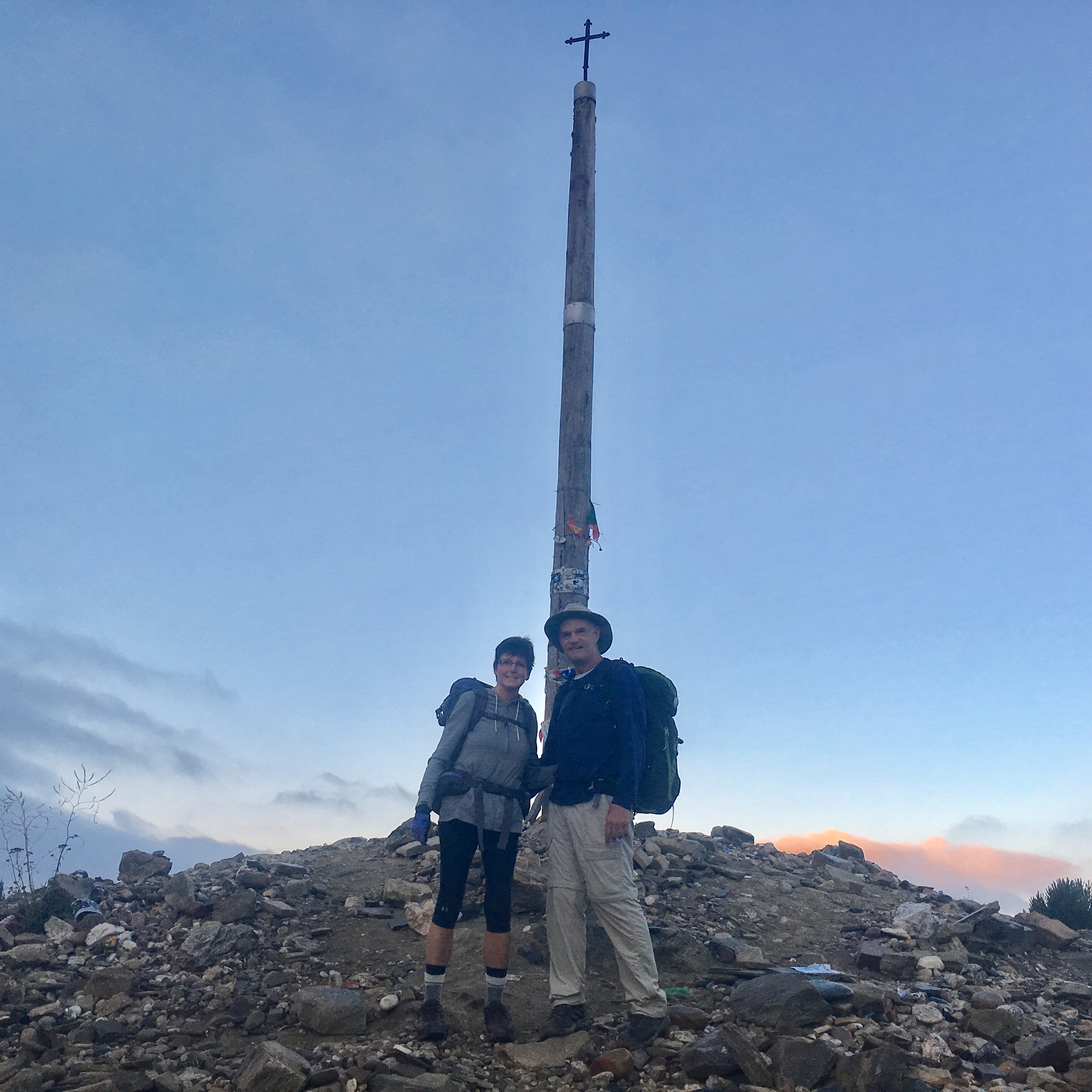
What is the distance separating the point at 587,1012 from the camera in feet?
22.9

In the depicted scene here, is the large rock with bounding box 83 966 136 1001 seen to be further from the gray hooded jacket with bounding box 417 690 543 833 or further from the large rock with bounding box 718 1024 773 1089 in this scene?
the large rock with bounding box 718 1024 773 1089

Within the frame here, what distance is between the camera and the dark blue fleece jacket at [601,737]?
6.58 m

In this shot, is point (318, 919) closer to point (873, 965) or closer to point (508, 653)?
point (508, 653)

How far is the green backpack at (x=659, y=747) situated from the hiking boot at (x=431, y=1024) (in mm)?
2019

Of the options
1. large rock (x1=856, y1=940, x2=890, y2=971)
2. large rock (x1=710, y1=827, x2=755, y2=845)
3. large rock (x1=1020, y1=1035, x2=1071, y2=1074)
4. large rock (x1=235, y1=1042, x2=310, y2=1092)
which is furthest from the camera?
large rock (x1=710, y1=827, x2=755, y2=845)

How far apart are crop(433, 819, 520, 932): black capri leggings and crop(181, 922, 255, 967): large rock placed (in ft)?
9.38

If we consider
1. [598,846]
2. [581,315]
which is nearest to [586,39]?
[581,315]

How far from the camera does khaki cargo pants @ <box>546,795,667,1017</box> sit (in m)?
6.47

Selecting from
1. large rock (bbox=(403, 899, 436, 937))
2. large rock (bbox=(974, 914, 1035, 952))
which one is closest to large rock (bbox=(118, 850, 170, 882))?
large rock (bbox=(403, 899, 436, 937))

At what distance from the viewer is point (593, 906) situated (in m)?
6.71

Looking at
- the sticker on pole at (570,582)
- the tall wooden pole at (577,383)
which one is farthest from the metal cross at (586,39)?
the sticker on pole at (570,582)

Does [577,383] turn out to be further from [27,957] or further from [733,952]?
[27,957]

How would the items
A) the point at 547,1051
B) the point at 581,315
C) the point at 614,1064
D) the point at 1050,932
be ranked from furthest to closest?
1. the point at 581,315
2. the point at 1050,932
3. the point at 547,1051
4. the point at 614,1064

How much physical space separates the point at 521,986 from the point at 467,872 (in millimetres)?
1333
